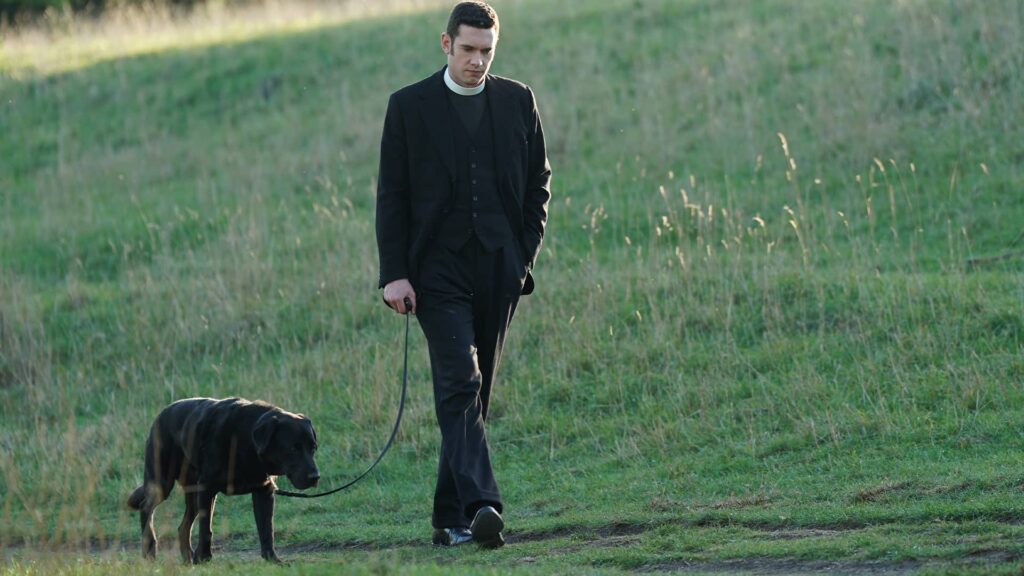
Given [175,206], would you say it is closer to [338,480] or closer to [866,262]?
[338,480]

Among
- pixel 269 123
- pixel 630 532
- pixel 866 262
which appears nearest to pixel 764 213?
pixel 866 262

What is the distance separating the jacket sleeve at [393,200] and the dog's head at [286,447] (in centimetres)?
84

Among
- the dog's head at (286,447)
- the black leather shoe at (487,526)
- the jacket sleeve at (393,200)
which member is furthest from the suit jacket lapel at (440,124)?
the black leather shoe at (487,526)

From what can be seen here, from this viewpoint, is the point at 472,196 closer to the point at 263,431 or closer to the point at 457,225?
the point at 457,225

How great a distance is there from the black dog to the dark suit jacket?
2.96ft

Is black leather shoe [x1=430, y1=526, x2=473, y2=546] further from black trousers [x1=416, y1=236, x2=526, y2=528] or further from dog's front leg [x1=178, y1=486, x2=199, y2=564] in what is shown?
dog's front leg [x1=178, y1=486, x2=199, y2=564]

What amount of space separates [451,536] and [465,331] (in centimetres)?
110

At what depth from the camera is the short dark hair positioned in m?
6.50

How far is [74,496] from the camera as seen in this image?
9.67 metres

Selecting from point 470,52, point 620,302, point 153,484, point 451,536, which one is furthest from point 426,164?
point 620,302

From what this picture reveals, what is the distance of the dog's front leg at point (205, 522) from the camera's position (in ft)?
22.7

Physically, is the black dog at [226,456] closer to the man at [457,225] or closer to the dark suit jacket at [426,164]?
the man at [457,225]

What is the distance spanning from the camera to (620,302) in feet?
37.2

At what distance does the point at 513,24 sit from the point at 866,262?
11.0 meters
